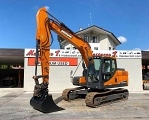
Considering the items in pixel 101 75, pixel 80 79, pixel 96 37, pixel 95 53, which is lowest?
pixel 80 79

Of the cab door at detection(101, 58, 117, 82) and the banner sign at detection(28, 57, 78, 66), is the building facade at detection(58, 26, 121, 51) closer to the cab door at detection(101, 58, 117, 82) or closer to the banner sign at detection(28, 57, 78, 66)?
the banner sign at detection(28, 57, 78, 66)

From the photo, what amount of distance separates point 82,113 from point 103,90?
322cm

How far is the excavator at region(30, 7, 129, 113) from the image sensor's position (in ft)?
32.6

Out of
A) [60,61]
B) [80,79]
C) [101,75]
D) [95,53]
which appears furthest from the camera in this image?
[95,53]

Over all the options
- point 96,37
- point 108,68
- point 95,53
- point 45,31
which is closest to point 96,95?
point 108,68

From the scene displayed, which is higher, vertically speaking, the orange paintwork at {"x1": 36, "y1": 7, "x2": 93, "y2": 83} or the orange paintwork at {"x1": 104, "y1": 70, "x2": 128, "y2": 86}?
the orange paintwork at {"x1": 36, "y1": 7, "x2": 93, "y2": 83}

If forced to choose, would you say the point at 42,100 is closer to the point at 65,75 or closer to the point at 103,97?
the point at 103,97

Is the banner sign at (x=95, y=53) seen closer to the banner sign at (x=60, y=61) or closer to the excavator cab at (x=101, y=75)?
the banner sign at (x=60, y=61)

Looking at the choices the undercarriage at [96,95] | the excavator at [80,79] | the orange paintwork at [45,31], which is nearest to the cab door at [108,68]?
the excavator at [80,79]

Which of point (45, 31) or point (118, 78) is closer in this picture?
point (45, 31)

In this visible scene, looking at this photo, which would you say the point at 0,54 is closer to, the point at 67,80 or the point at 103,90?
the point at 67,80

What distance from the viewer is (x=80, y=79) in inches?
519

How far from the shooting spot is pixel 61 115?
30.7 ft

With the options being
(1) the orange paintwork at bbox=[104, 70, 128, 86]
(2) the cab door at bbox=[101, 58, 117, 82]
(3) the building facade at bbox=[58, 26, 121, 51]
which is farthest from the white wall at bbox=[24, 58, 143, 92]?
(3) the building facade at bbox=[58, 26, 121, 51]
